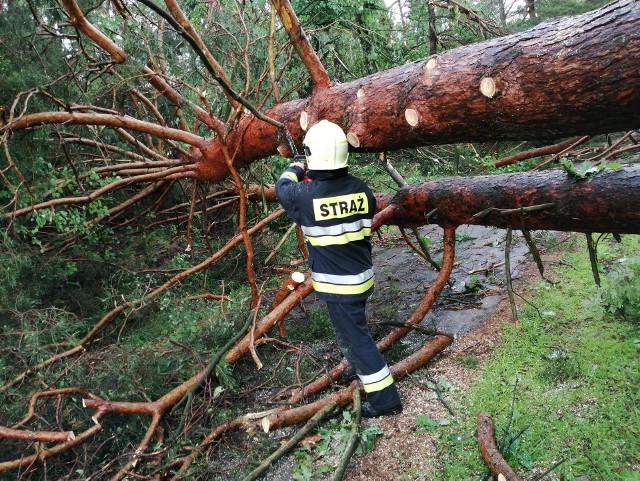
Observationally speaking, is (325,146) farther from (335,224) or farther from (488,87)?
(488,87)

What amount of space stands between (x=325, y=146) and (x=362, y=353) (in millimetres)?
1337

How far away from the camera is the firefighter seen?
2.61 meters

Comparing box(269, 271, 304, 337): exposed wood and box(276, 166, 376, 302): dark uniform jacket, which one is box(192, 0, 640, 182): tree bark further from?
box(269, 271, 304, 337): exposed wood

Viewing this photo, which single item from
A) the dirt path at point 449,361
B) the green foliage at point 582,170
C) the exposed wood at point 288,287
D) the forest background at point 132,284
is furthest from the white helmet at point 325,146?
the dirt path at point 449,361

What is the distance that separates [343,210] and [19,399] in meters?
2.61

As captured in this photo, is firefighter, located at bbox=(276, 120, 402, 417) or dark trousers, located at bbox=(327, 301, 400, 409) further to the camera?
dark trousers, located at bbox=(327, 301, 400, 409)

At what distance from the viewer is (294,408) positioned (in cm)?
279

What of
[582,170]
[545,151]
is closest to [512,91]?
[582,170]

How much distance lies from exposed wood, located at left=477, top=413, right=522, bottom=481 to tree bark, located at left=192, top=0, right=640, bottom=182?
5.14 ft

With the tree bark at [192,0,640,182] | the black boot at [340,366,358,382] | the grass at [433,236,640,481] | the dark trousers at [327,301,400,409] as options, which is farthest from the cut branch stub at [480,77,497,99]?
the black boot at [340,366,358,382]

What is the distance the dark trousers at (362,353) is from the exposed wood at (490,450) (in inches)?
21.2

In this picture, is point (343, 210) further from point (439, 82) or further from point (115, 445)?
point (115, 445)

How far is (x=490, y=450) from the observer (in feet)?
7.21

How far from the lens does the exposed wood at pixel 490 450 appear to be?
6.67 feet
